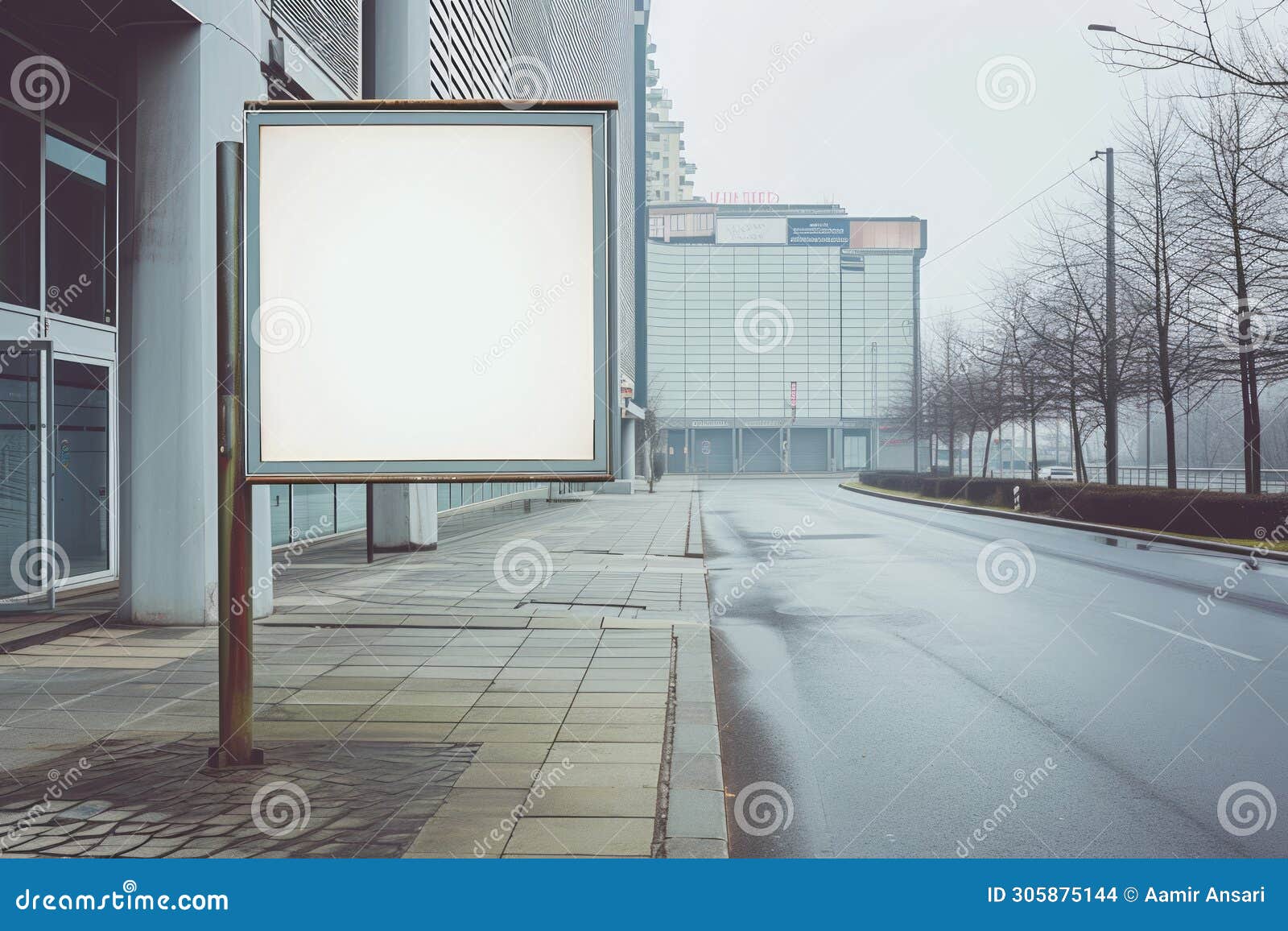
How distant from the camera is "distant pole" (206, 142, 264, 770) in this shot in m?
5.04

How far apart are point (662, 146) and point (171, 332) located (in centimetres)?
13865

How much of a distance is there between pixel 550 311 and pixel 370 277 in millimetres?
843

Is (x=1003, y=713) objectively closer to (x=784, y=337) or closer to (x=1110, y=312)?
(x=1110, y=312)

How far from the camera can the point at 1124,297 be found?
1033 inches

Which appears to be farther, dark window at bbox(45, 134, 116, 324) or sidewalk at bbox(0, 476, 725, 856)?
dark window at bbox(45, 134, 116, 324)

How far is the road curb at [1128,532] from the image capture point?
55.7 ft

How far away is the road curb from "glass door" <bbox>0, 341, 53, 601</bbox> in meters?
16.0

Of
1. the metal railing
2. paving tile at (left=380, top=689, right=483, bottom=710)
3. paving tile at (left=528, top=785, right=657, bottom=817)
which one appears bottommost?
paving tile at (left=380, top=689, right=483, bottom=710)

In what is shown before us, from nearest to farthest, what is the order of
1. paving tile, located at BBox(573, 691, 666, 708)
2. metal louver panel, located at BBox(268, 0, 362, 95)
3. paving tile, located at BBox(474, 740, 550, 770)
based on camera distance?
paving tile, located at BBox(474, 740, 550, 770) → paving tile, located at BBox(573, 691, 666, 708) → metal louver panel, located at BBox(268, 0, 362, 95)

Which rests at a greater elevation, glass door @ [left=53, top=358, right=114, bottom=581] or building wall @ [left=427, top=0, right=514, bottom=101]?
building wall @ [left=427, top=0, right=514, bottom=101]

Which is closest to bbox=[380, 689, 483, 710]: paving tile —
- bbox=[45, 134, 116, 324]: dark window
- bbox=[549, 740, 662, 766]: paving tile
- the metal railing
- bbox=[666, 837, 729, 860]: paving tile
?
bbox=[549, 740, 662, 766]: paving tile

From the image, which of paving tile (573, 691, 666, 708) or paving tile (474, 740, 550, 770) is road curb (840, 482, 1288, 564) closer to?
paving tile (573, 691, 666, 708)

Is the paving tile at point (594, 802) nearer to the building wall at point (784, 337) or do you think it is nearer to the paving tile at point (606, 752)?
the paving tile at point (606, 752)

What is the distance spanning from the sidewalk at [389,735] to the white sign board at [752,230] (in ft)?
324
